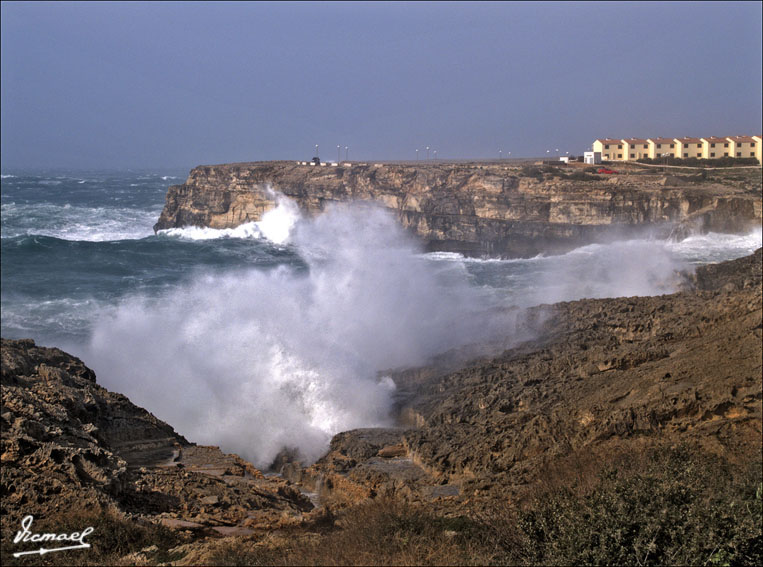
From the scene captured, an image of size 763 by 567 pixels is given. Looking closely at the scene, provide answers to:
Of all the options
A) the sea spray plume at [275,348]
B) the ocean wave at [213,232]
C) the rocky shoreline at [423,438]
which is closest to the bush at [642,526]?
the rocky shoreline at [423,438]

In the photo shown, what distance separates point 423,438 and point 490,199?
31.6m

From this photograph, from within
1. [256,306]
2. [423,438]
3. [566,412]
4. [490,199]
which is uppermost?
[490,199]

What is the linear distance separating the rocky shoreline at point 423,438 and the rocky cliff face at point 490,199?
24116mm

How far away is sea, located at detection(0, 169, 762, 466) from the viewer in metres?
14.9

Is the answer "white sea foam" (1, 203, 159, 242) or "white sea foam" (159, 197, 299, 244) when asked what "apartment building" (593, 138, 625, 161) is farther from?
"white sea foam" (1, 203, 159, 242)

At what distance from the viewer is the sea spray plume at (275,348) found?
596 inches

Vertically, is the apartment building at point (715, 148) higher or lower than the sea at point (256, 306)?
higher

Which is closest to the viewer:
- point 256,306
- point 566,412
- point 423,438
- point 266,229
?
point 566,412

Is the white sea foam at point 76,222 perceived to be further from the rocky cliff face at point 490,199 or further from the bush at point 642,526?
the bush at point 642,526

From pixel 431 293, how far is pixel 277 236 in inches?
725

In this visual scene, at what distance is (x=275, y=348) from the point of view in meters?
18.2

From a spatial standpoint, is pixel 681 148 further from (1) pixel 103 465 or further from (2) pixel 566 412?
(1) pixel 103 465

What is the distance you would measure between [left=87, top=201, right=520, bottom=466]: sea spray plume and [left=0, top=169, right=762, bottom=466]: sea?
48mm

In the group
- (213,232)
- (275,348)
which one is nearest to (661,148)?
(213,232)
